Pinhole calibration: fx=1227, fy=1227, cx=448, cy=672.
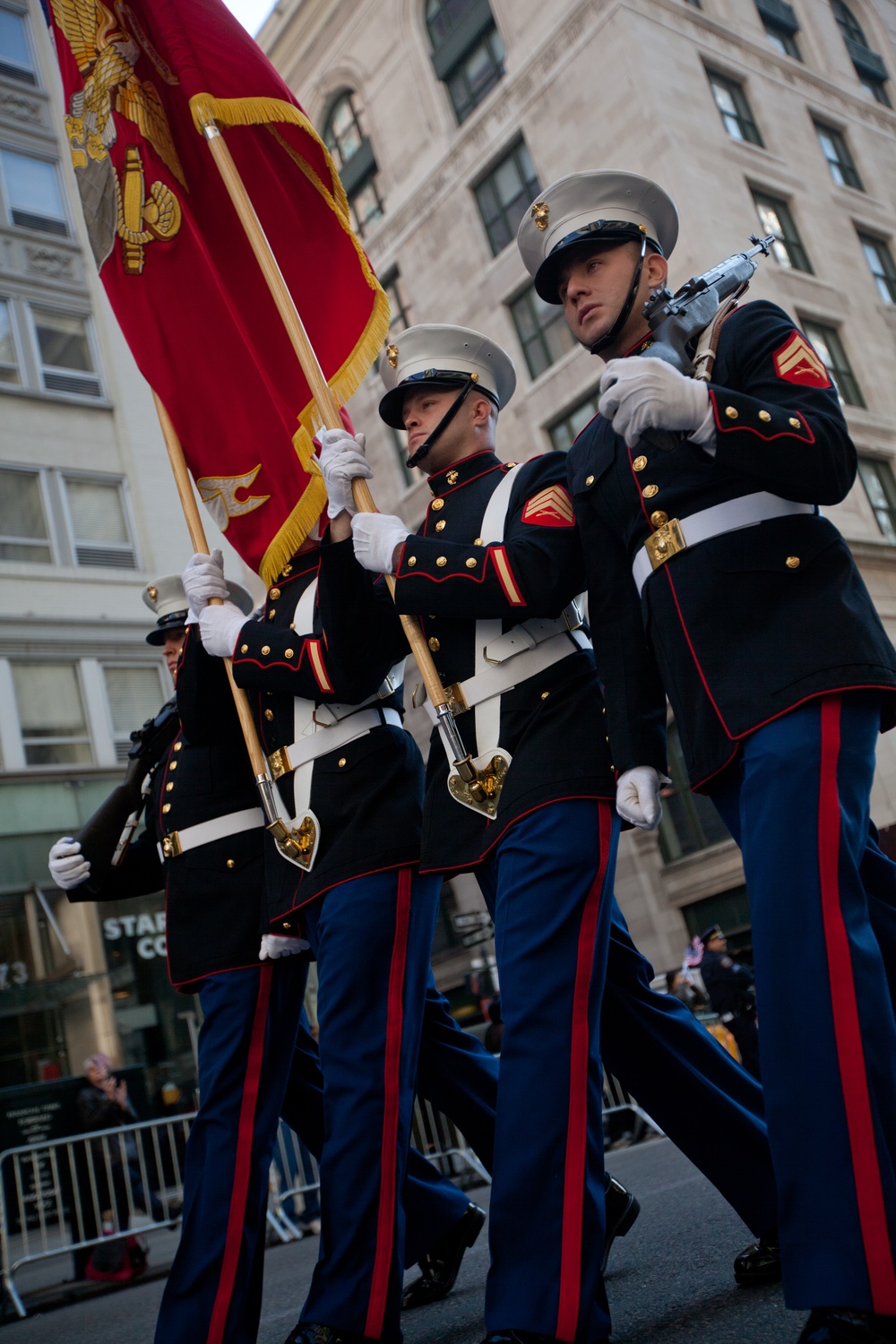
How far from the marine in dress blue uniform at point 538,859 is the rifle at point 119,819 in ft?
4.90

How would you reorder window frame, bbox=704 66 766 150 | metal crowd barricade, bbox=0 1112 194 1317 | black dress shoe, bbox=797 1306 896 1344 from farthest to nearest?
window frame, bbox=704 66 766 150 < metal crowd barricade, bbox=0 1112 194 1317 < black dress shoe, bbox=797 1306 896 1344

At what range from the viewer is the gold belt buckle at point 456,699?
3236 millimetres

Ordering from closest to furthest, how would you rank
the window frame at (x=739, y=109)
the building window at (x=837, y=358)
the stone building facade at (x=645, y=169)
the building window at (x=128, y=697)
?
the building window at (x=128, y=697)
the stone building facade at (x=645, y=169)
the building window at (x=837, y=358)
the window frame at (x=739, y=109)

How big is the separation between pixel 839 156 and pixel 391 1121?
25.9 m

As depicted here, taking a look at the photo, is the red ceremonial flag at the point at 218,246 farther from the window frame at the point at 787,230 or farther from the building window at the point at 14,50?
the building window at the point at 14,50

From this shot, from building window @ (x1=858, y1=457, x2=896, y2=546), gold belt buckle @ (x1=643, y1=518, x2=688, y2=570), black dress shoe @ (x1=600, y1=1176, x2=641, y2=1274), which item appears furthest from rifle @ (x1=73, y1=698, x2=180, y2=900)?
building window @ (x1=858, y1=457, x2=896, y2=546)

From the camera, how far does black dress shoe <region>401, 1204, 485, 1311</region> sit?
152 inches

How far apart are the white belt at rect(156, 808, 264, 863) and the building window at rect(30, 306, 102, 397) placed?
1819 cm

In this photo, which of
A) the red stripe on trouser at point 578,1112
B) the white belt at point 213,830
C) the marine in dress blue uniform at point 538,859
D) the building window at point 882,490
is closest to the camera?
the red stripe on trouser at point 578,1112

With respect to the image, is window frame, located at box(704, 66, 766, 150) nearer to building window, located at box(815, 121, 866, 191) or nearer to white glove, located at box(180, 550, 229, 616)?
building window, located at box(815, 121, 866, 191)

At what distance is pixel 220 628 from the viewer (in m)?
3.90

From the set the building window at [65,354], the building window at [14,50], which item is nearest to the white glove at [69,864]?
the building window at [65,354]

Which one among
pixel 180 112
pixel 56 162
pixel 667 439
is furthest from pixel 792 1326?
pixel 56 162

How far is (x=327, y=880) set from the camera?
3.33 meters
